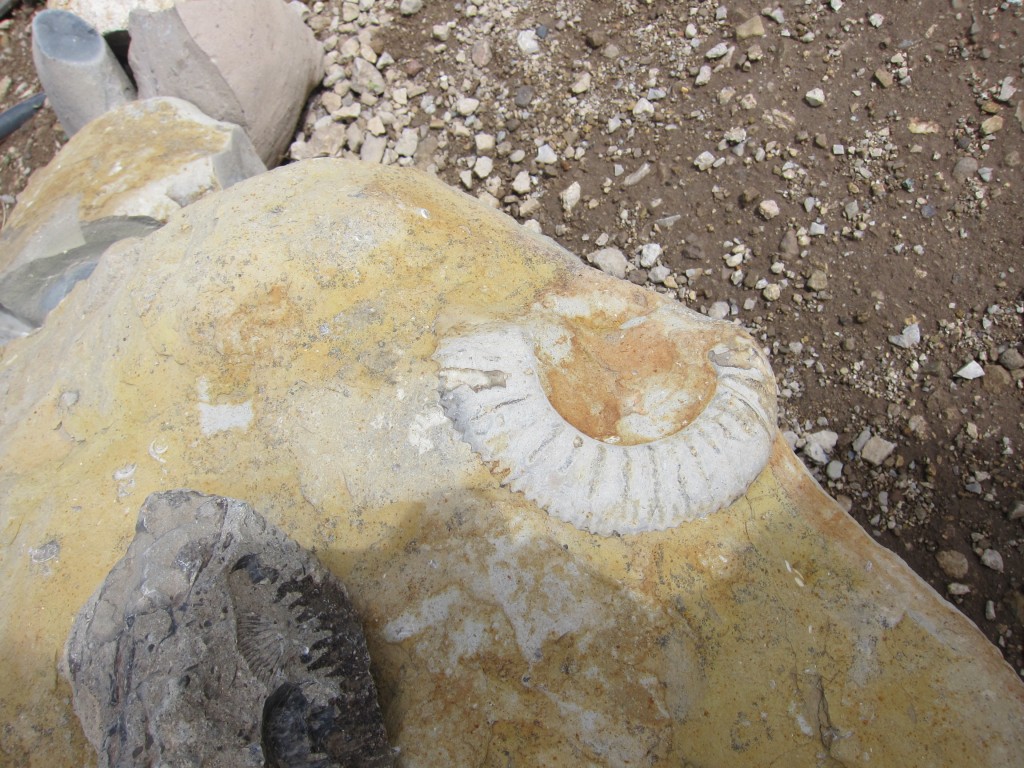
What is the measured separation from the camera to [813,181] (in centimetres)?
318

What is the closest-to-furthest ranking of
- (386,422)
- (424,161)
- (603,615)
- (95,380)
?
(603,615), (386,422), (95,380), (424,161)

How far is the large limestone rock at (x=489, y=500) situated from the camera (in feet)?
5.54

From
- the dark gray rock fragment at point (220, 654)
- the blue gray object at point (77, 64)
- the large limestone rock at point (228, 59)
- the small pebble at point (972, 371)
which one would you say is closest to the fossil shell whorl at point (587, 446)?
the dark gray rock fragment at point (220, 654)

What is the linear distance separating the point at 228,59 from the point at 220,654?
8.83ft

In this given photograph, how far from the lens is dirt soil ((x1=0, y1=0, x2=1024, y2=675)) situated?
8.77 ft

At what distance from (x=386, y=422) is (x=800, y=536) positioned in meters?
1.07

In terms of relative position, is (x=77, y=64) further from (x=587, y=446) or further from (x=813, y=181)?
(x=813, y=181)

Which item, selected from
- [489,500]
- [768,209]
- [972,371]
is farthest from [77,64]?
[972,371]

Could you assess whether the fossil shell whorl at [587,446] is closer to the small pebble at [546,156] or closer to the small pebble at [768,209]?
the small pebble at [768,209]

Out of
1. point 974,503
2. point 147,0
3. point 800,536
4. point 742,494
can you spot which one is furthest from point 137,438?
point 974,503

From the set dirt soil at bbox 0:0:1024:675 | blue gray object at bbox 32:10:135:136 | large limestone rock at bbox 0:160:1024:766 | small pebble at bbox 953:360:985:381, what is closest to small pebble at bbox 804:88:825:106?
dirt soil at bbox 0:0:1024:675

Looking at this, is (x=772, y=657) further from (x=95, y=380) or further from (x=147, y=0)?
(x=147, y=0)

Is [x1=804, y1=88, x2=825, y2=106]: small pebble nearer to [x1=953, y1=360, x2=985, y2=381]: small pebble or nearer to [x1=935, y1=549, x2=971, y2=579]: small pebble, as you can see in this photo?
[x1=953, y1=360, x2=985, y2=381]: small pebble

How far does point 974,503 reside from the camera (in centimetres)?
258
